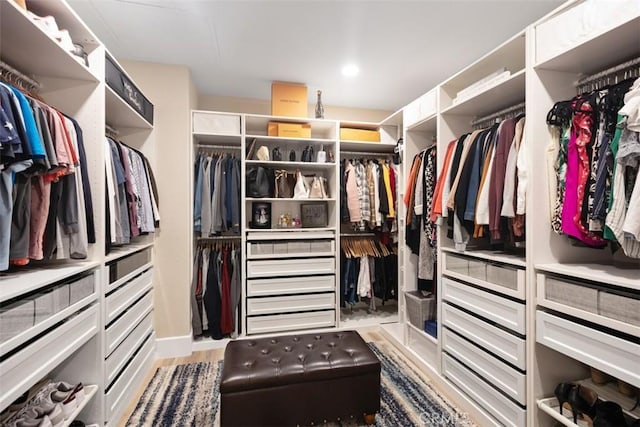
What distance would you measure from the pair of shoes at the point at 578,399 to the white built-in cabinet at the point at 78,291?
7.00ft

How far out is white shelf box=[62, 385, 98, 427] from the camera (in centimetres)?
128

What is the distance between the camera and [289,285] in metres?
2.71

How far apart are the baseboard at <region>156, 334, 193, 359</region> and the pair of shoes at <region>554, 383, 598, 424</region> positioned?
2.50 metres

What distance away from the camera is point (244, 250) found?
2.64m

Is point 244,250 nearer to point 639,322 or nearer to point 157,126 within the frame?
point 157,126

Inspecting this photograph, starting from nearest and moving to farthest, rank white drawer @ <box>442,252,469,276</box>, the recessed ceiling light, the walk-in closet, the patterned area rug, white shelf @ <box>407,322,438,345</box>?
the walk-in closet, the patterned area rug, white drawer @ <box>442,252,469,276</box>, white shelf @ <box>407,322,438,345</box>, the recessed ceiling light

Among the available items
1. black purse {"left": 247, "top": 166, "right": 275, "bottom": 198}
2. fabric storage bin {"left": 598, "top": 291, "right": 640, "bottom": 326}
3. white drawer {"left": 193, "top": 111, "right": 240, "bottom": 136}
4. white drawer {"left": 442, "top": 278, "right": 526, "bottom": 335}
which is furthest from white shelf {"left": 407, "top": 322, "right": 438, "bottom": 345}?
white drawer {"left": 193, "top": 111, "right": 240, "bottom": 136}

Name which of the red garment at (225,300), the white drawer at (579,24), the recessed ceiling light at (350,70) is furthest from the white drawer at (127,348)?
the white drawer at (579,24)

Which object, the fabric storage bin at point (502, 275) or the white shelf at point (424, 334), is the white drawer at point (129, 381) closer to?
the white shelf at point (424, 334)

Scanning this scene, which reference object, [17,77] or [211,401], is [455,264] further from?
[17,77]

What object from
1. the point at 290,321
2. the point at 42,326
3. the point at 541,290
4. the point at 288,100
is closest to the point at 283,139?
the point at 288,100

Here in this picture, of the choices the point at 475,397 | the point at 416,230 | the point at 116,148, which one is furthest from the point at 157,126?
the point at 475,397

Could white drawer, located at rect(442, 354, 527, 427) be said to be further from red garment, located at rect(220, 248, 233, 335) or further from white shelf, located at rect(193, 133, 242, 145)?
white shelf, located at rect(193, 133, 242, 145)

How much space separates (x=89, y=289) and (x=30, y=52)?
3.53ft
